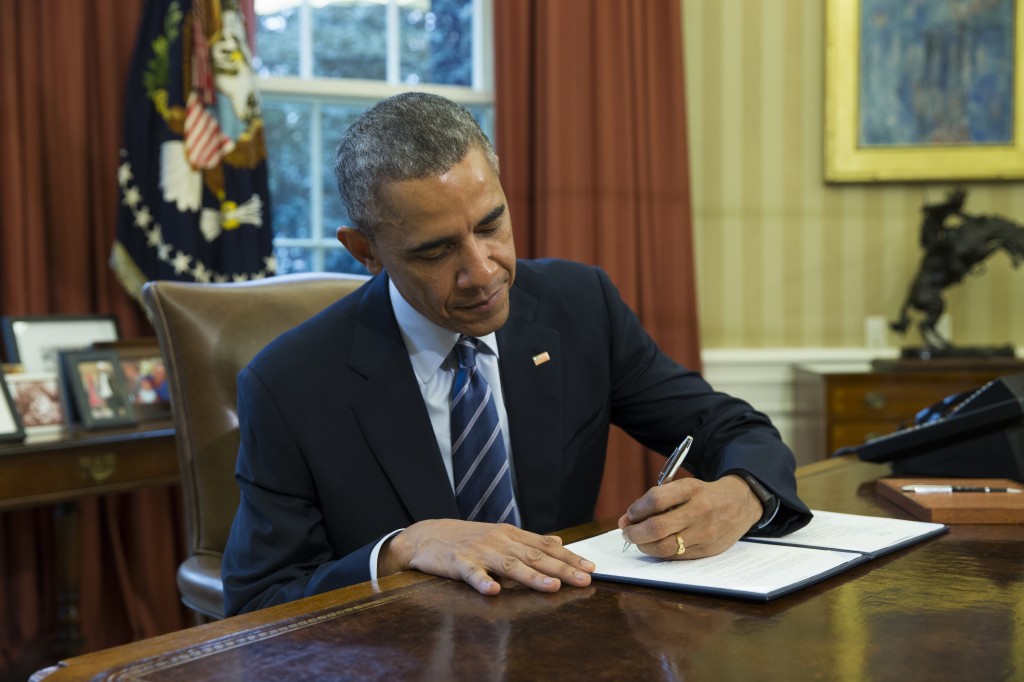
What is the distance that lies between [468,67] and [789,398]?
203 cm

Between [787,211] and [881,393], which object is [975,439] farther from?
[787,211]

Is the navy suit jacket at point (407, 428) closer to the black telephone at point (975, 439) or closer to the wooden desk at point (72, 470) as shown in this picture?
the black telephone at point (975, 439)

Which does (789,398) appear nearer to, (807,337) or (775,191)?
(807,337)

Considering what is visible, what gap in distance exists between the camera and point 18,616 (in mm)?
3539

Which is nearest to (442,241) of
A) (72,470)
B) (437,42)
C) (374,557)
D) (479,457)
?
(479,457)

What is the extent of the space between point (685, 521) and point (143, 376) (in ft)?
8.20

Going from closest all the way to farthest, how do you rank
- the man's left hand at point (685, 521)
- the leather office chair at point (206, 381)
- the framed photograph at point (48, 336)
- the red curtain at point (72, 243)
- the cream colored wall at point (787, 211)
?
the man's left hand at point (685, 521)
the leather office chair at point (206, 381)
the framed photograph at point (48, 336)
the red curtain at point (72, 243)
the cream colored wall at point (787, 211)

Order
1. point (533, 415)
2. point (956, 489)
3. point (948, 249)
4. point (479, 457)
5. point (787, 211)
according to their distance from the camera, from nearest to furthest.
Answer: point (956, 489), point (479, 457), point (533, 415), point (948, 249), point (787, 211)

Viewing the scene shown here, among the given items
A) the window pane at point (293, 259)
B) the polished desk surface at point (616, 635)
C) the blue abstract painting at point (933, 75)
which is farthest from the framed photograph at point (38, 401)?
the blue abstract painting at point (933, 75)

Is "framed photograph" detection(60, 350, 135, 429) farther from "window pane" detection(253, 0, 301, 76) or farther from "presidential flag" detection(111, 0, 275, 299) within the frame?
"window pane" detection(253, 0, 301, 76)

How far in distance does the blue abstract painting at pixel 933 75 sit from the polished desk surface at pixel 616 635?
12.6ft

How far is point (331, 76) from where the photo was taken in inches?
175

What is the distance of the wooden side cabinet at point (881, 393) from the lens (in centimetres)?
396

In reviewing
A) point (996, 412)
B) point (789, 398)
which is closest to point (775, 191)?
point (789, 398)
